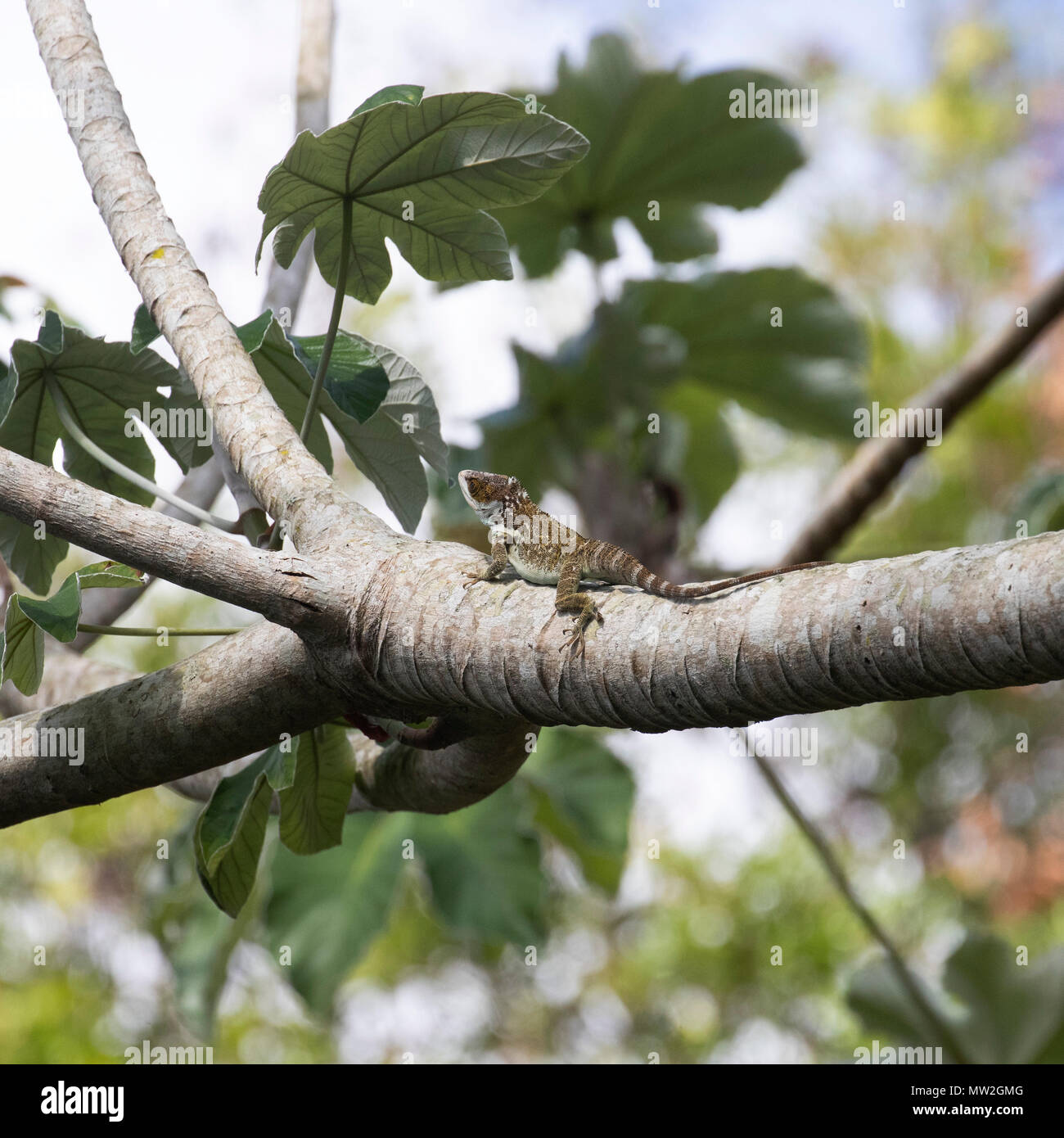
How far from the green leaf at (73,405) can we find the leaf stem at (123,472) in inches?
0.8

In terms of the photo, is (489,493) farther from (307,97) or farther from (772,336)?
(772,336)

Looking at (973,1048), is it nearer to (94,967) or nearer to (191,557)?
(191,557)

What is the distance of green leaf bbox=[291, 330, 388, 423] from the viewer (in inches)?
57.3

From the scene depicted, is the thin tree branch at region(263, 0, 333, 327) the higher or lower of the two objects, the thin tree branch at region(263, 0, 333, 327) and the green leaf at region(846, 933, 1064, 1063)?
the higher

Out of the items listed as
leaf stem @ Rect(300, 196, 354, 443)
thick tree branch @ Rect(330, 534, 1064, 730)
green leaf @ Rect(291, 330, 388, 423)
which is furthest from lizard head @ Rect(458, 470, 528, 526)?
thick tree branch @ Rect(330, 534, 1064, 730)

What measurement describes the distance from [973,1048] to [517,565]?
2189 mm

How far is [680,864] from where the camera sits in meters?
8.64

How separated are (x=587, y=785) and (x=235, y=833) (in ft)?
5.28

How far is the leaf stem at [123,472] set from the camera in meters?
1.33

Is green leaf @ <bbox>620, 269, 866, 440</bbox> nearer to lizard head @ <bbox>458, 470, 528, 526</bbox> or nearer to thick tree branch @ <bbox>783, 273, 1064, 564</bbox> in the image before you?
thick tree branch @ <bbox>783, 273, 1064, 564</bbox>

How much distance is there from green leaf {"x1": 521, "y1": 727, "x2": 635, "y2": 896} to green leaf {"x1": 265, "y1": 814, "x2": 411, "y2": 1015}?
0.42 metres

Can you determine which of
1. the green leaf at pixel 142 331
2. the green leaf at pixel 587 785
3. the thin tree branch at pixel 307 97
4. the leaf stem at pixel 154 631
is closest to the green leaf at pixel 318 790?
the leaf stem at pixel 154 631

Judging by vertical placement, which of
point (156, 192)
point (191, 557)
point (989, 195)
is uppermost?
point (989, 195)
